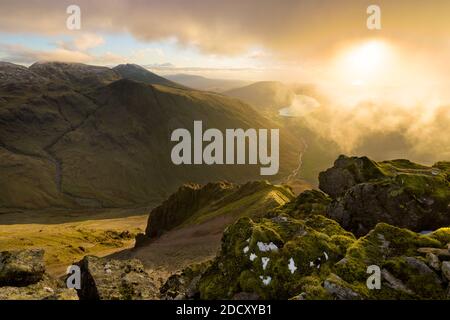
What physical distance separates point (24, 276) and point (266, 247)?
1552cm

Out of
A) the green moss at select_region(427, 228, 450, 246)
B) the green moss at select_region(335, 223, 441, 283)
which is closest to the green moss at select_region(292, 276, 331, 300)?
the green moss at select_region(335, 223, 441, 283)

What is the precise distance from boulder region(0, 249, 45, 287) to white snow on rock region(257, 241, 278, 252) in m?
14.4

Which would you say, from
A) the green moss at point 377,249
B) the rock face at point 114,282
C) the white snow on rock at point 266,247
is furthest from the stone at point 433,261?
the rock face at point 114,282

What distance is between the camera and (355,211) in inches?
1473

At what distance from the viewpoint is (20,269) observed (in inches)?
995

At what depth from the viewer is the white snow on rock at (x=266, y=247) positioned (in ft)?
79.9

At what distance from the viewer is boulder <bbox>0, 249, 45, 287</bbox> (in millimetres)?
25047

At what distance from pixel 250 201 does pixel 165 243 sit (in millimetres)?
23142

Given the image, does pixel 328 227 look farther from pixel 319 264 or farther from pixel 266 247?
Result: pixel 266 247

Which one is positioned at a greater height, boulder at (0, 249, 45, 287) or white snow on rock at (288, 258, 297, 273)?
white snow on rock at (288, 258, 297, 273)

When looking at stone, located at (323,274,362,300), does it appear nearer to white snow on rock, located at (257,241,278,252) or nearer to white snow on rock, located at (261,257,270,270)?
white snow on rock, located at (261,257,270,270)

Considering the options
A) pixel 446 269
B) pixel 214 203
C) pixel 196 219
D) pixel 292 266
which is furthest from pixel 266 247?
pixel 214 203
